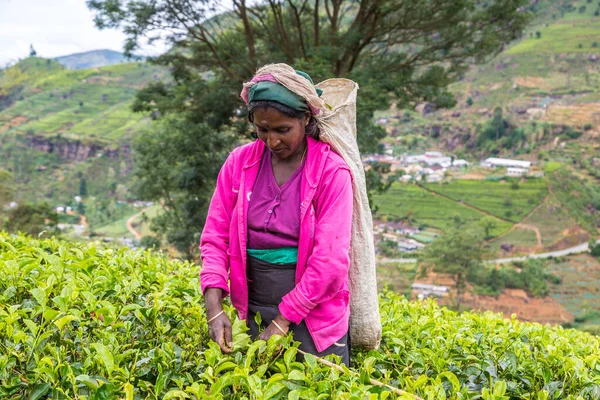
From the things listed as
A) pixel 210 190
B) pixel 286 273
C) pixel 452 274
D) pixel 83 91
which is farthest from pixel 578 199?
pixel 83 91

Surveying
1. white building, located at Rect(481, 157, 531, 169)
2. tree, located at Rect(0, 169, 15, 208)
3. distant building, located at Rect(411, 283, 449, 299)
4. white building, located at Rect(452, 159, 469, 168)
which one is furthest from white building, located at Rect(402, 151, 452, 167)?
tree, located at Rect(0, 169, 15, 208)

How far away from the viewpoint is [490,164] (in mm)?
52688

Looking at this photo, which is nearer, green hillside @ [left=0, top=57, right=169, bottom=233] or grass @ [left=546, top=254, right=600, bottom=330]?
grass @ [left=546, top=254, right=600, bottom=330]

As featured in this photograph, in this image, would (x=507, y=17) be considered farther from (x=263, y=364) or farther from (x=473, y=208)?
(x=473, y=208)

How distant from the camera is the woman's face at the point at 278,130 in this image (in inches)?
79.7

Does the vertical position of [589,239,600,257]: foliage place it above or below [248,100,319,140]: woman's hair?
below

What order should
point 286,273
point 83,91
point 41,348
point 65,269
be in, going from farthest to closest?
1. point 83,91
2. point 65,269
3. point 286,273
4. point 41,348

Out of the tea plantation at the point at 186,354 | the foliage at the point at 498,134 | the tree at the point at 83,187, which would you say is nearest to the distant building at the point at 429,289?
the tea plantation at the point at 186,354

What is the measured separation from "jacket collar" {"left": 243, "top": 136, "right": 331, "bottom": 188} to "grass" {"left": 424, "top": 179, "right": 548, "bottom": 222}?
44.1m

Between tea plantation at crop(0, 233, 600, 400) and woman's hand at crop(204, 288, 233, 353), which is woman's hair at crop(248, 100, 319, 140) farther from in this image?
tea plantation at crop(0, 233, 600, 400)

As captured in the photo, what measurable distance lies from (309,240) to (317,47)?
9471 millimetres

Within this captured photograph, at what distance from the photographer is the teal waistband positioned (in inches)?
84.7

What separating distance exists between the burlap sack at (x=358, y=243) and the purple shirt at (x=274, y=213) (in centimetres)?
22

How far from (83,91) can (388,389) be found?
97.3 meters
